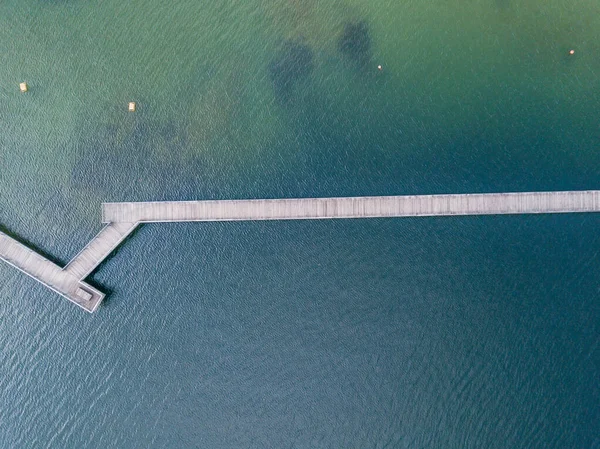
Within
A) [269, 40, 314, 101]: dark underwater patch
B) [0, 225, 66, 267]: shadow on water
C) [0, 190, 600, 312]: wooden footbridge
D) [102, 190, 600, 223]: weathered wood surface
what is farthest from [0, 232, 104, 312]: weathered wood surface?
[269, 40, 314, 101]: dark underwater patch

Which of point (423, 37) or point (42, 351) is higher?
point (423, 37)

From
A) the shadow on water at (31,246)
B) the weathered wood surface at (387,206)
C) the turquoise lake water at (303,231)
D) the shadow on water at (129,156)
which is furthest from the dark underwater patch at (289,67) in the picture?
the shadow on water at (31,246)

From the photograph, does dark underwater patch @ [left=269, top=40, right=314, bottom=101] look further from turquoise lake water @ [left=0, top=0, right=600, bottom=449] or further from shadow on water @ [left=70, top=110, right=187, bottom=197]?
shadow on water @ [left=70, top=110, right=187, bottom=197]

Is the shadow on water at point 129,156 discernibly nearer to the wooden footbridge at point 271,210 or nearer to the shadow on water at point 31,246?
the wooden footbridge at point 271,210

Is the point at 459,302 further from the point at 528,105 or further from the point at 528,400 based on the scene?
the point at 528,105

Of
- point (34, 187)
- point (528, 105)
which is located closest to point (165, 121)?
point (34, 187)

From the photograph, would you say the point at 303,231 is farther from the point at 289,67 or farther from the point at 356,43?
the point at 356,43
